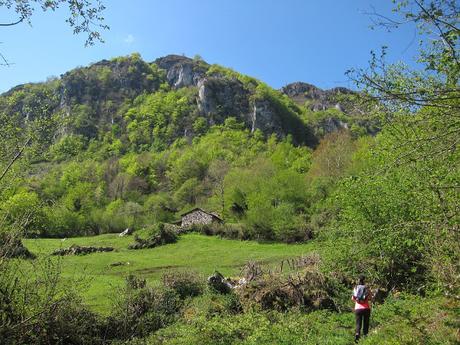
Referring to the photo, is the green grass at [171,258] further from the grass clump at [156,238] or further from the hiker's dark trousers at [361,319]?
the hiker's dark trousers at [361,319]

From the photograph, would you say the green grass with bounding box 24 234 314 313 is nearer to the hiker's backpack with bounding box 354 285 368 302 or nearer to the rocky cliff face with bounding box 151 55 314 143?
the hiker's backpack with bounding box 354 285 368 302

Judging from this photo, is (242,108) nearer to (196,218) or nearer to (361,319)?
(196,218)

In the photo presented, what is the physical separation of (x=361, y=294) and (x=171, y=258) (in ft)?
96.8

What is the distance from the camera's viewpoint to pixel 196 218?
205 feet

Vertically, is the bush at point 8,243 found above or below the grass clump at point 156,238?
above

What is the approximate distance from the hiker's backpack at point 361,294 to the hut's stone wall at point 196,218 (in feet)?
156

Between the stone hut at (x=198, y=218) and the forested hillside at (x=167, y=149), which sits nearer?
the forested hillside at (x=167, y=149)

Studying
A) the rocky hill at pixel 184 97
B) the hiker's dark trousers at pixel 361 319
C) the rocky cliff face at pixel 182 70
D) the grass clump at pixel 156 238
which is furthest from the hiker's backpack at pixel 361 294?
the rocky cliff face at pixel 182 70

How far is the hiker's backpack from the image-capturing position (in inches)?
500

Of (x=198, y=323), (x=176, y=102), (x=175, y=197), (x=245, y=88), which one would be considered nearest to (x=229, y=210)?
(x=175, y=197)

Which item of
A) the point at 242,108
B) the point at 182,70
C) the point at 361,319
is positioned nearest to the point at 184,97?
the point at 242,108

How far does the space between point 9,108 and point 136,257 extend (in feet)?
101

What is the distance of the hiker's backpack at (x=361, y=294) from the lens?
41.6 ft

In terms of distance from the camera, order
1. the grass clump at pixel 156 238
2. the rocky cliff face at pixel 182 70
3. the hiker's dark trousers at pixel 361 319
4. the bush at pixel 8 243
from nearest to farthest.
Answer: the bush at pixel 8 243, the hiker's dark trousers at pixel 361 319, the grass clump at pixel 156 238, the rocky cliff face at pixel 182 70
